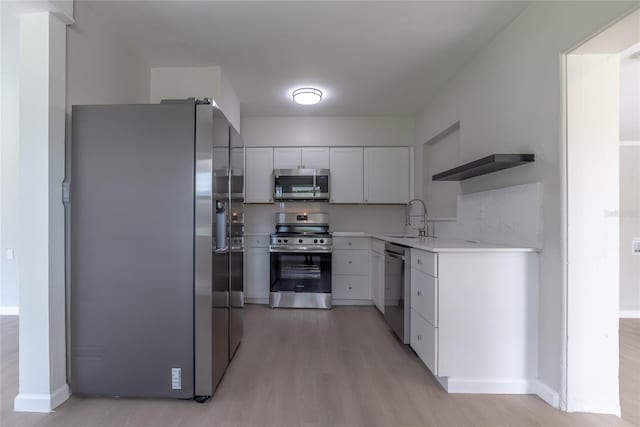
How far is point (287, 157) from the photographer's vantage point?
4.27 m

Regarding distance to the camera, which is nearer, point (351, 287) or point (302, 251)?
point (302, 251)

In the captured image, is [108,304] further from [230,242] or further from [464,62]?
[464,62]

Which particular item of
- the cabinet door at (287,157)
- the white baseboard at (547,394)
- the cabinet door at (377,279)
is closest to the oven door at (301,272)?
the cabinet door at (377,279)

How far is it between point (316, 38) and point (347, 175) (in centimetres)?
213

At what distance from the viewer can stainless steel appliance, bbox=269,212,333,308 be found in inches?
150

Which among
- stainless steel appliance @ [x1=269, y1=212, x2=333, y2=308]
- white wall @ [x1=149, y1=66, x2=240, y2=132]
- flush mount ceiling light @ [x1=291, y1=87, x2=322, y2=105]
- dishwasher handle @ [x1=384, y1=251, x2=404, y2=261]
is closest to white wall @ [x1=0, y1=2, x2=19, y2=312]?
white wall @ [x1=149, y1=66, x2=240, y2=132]

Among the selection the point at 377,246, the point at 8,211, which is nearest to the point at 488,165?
the point at 377,246

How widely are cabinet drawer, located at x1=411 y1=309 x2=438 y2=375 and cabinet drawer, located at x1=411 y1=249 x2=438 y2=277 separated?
371 mm

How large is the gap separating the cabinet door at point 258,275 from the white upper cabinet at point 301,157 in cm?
125

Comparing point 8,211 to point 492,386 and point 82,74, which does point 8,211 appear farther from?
point 492,386

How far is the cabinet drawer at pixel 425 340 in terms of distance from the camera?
77.6 inches

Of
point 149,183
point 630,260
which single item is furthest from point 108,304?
point 630,260

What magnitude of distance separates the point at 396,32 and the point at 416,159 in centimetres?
216

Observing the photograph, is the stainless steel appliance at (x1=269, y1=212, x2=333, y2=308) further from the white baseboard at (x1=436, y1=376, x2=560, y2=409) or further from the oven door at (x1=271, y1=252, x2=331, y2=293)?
the white baseboard at (x1=436, y1=376, x2=560, y2=409)
